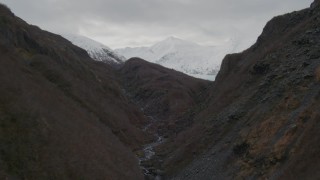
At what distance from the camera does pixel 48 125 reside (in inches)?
1559

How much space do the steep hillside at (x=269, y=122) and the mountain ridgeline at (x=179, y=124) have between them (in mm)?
129

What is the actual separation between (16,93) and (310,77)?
29.4 m

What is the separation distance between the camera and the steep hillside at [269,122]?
33312 mm

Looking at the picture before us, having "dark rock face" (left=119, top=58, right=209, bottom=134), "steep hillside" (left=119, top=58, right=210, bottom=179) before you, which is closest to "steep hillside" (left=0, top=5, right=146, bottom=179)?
"steep hillside" (left=119, top=58, right=210, bottom=179)

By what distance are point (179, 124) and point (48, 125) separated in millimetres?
52505

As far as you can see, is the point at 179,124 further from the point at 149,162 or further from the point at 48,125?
the point at 48,125

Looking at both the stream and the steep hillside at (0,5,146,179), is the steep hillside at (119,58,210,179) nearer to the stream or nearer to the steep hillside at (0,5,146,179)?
the stream

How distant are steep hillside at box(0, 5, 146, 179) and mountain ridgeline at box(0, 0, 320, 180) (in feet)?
0.41

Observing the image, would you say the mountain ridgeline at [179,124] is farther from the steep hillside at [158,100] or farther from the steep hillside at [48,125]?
the steep hillside at [158,100]

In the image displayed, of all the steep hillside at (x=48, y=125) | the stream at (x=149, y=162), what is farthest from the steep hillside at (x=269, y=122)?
the steep hillside at (x=48, y=125)

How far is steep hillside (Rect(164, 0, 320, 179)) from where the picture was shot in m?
33.3

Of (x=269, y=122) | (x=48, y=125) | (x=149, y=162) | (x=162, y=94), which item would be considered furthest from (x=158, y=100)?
(x=48, y=125)

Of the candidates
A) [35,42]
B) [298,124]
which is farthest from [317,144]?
[35,42]

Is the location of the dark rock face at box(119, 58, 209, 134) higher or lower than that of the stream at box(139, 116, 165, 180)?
higher
